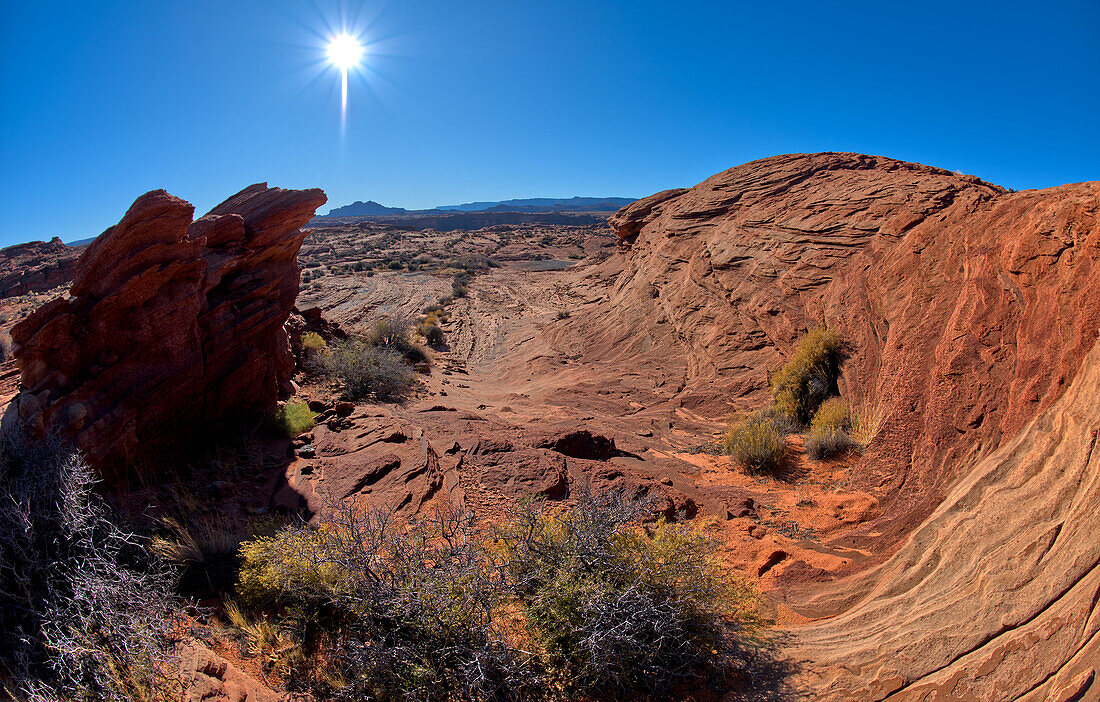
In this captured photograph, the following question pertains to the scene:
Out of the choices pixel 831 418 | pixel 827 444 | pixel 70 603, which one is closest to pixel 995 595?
pixel 827 444

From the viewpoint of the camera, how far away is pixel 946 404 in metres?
5.72

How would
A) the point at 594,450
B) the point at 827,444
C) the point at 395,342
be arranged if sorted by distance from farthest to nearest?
1. the point at 395,342
2. the point at 594,450
3. the point at 827,444

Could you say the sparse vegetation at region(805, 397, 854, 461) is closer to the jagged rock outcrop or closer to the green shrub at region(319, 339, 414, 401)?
the green shrub at region(319, 339, 414, 401)

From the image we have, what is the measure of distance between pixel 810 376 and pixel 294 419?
8990mm

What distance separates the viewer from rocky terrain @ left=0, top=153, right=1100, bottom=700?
Result: 11.6 ft

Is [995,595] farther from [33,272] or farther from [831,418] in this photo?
[33,272]

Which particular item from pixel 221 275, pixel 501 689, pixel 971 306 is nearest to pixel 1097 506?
pixel 971 306

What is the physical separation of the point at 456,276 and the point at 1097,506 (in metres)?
30.8

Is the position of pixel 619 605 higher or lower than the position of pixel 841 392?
lower

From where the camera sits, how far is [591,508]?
392 centimetres

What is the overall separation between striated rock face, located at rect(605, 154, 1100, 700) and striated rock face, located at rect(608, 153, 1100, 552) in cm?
3

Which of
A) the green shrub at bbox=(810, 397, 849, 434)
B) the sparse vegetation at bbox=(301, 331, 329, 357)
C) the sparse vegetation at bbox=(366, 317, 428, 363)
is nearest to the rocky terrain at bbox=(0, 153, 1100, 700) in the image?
the green shrub at bbox=(810, 397, 849, 434)

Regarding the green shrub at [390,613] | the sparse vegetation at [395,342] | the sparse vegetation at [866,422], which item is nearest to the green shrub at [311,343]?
the sparse vegetation at [395,342]

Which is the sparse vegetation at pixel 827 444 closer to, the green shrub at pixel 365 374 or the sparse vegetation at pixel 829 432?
the sparse vegetation at pixel 829 432
